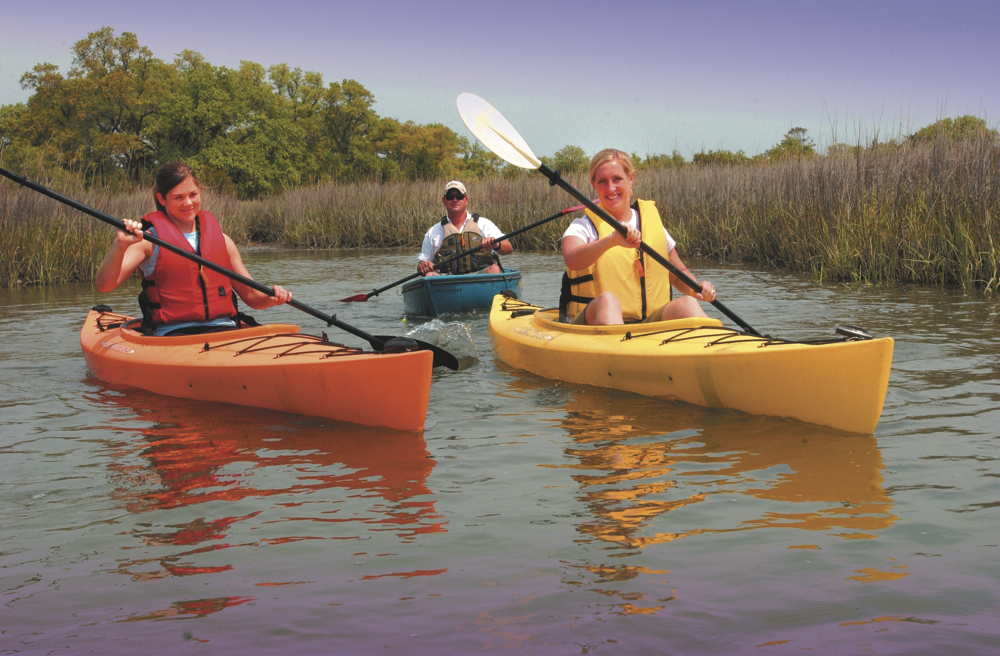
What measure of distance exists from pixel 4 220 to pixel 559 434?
818 cm

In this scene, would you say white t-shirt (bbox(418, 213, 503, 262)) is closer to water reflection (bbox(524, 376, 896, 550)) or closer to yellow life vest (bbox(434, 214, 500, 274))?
yellow life vest (bbox(434, 214, 500, 274))

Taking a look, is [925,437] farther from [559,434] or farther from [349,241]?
[349,241]

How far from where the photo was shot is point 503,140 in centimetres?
453

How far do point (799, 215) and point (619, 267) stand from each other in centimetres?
570

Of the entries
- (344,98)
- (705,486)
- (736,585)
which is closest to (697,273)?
(705,486)

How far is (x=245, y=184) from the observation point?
1561 inches

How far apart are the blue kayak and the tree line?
24.3 meters

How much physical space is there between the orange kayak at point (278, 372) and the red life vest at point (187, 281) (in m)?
0.20

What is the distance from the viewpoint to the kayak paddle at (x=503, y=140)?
13.8 ft

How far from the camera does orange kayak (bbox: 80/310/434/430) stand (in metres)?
3.46

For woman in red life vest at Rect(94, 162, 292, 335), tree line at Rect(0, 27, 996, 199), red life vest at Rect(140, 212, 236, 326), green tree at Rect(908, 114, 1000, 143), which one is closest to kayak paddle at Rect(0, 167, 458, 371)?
woman in red life vest at Rect(94, 162, 292, 335)

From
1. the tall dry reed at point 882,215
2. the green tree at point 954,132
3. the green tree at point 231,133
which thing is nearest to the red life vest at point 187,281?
the tall dry reed at point 882,215

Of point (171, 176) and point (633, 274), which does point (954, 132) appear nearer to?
point (633, 274)

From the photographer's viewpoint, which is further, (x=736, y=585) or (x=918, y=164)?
(x=918, y=164)
